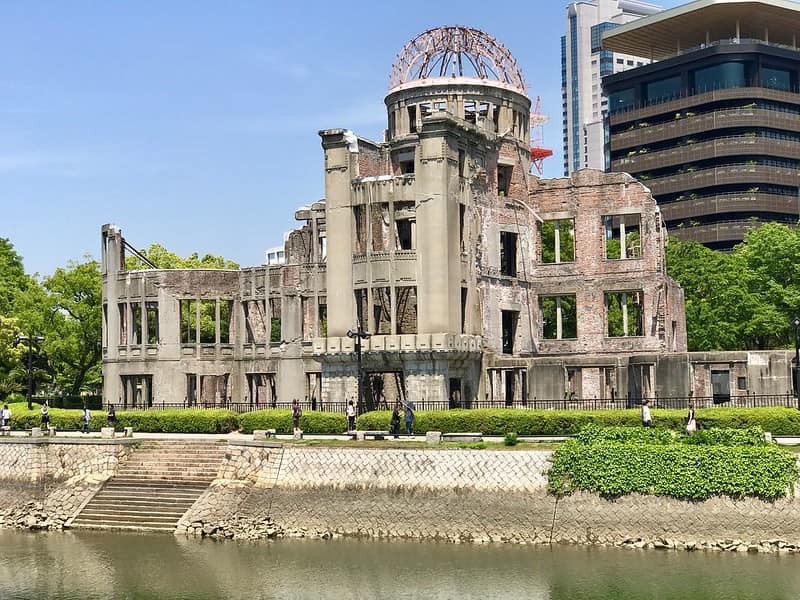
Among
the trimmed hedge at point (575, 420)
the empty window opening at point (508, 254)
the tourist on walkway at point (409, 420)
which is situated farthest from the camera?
the empty window opening at point (508, 254)

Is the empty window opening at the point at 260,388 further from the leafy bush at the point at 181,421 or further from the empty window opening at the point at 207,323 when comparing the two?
the leafy bush at the point at 181,421

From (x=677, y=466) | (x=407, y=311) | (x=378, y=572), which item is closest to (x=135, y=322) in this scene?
(x=407, y=311)

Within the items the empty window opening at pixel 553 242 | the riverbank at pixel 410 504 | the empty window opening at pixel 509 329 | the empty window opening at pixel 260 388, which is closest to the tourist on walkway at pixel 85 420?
the riverbank at pixel 410 504

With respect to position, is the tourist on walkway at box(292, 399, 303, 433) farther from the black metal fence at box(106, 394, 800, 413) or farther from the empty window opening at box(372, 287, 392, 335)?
the empty window opening at box(372, 287, 392, 335)

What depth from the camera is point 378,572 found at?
3703cm

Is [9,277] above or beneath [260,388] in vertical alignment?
above

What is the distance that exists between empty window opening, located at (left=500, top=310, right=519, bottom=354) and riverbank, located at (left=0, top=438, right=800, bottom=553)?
2126 cm

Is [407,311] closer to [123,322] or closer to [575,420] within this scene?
[575,420]

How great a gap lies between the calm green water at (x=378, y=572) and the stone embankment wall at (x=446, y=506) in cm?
90

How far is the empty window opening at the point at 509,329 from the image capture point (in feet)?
211

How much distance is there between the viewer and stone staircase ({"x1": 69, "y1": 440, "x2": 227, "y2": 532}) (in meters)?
44.9

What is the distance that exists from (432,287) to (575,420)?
41.9ft

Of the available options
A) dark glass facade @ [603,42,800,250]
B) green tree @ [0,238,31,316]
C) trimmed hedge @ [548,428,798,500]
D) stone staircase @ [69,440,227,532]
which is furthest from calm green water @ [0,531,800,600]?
dark glass facade @ [603,42,800,250]

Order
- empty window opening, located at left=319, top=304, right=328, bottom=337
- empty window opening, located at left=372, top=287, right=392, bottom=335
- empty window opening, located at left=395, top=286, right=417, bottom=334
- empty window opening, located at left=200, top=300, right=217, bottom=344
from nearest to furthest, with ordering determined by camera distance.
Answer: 1. empty window opening, located at left=372, top=287, right=392, bottom=335
2. empty window opening, located at left=395, top=286, right=417, bottom=334
3. empty window opening, located at left=319, top=304, right=328, bottom=337
4. empty window opening, located at left=200, top=300, right=217, bottom=344
